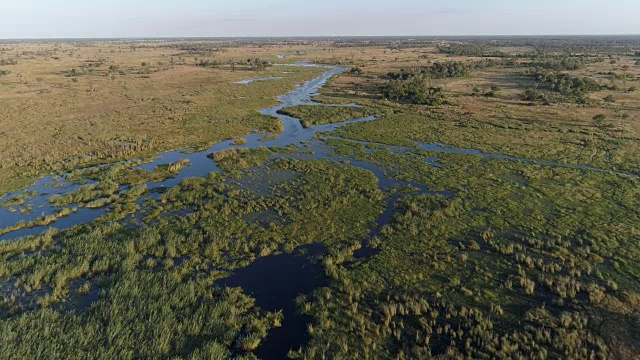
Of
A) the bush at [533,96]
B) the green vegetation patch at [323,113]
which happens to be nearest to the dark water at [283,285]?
the green vegetation patch at [323,113]

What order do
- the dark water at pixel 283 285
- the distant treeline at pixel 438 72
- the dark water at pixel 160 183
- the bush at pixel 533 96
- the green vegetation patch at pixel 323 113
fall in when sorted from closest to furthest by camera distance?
the dark water at pixel 283 285, the dark water at pixel 160 183, the green vegetation patch at pixel 323 113, the bush at pixel 533 96, the distant treeline at pixel 438 72

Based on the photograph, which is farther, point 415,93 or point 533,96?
point 415,93

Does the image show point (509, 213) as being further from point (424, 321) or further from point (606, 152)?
point (606, 152)

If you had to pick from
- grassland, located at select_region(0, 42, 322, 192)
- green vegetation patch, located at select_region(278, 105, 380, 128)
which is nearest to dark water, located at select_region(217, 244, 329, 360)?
grassland, located at select_region(0, 42, 322, 192)

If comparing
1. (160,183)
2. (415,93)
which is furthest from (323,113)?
(160,183)

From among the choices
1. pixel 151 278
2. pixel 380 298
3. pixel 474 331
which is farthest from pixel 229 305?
pixel 474 331

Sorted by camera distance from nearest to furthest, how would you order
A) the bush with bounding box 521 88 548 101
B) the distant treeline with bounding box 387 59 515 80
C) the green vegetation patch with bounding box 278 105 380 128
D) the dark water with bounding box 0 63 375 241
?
the dark water with bounding box 0 63 375 241 < the green vegetation patch with bounding box 278 105 380 128 < the bush with bounding box 521 88 548 101 < the distant treeline with bounding box 387 59 515 80

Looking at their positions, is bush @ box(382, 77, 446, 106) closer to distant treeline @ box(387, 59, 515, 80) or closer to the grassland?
distant treeline @ box(387, 59, 515, 80)

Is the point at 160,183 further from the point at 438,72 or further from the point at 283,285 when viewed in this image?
the point at 438,72

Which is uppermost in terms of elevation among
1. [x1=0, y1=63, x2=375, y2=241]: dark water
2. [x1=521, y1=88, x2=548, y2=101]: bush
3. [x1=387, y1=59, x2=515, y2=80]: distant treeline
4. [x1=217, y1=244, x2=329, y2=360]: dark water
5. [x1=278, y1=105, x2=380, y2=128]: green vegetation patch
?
[x1=387, y1=59, x2=515, y2=80]: distant treeline

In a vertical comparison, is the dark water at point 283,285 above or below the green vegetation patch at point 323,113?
below

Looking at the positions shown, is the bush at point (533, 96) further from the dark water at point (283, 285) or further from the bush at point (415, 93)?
the dark water at point (283, 285)
